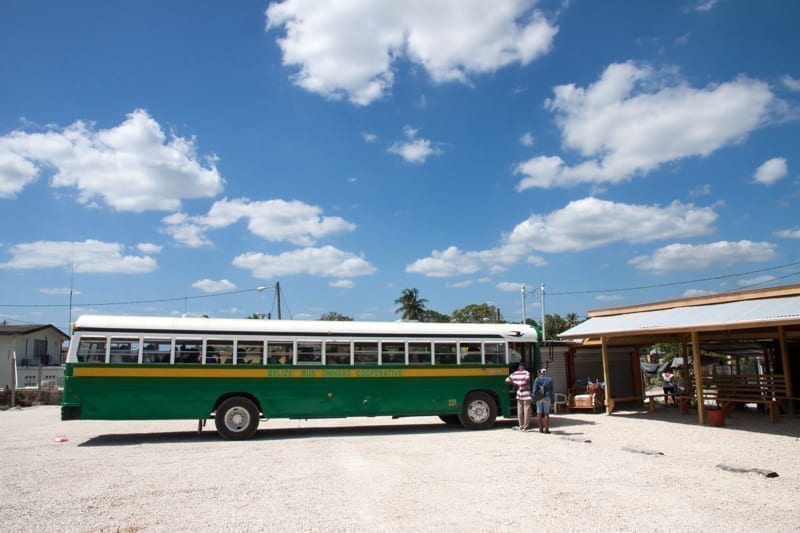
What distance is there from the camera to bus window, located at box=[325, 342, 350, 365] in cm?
1366

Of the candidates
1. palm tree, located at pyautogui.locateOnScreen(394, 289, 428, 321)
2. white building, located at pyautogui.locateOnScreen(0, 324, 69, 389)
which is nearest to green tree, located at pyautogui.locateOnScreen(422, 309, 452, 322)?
palm tree, located at pyautogui.locateOnScreen(394, 289, 428, 321)

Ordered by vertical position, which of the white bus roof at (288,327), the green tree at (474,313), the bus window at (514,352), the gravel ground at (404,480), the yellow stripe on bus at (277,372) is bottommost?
the gravel ground at (404,480)

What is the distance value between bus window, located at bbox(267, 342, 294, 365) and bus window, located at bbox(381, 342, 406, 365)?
215cm

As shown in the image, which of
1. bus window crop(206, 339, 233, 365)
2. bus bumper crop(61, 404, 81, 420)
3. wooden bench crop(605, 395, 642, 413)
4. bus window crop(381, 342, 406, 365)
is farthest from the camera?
wooden bench crop(605, 395, 642, 413)

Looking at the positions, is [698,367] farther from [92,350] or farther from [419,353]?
[92,350]

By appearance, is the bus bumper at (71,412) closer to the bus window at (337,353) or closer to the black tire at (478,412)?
the bus window at (337,353)

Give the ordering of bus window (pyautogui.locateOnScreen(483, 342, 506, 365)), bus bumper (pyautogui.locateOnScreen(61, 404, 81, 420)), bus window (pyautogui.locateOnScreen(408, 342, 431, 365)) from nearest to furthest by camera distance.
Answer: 1. bus bumper (pyautogui.locateOnScreen(61, 404, 81, 420))
2. bus window (pyautogui.locateOnScreen(408, 342, 431, 365))
3. bus window (pyautogui.locateOnScreen(483, 342, 506, 365))

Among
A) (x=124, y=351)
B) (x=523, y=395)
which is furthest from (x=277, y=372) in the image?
(x=523, y=395)

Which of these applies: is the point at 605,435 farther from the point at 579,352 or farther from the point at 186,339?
the point at 186,339

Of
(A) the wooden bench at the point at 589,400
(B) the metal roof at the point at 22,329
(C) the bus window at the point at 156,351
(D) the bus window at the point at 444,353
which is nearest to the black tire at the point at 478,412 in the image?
(D) the bus window at the point at 444,353

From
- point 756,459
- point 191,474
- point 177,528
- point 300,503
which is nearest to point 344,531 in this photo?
point 300,503

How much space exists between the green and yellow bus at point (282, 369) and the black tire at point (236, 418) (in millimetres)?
22

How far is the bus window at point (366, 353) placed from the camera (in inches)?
546

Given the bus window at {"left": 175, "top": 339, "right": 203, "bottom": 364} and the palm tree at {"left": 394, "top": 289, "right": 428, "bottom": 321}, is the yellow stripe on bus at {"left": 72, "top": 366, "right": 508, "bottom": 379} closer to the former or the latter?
the bus window at {"left": 175, "top": 339, "right": 203, "bottom": 364}
